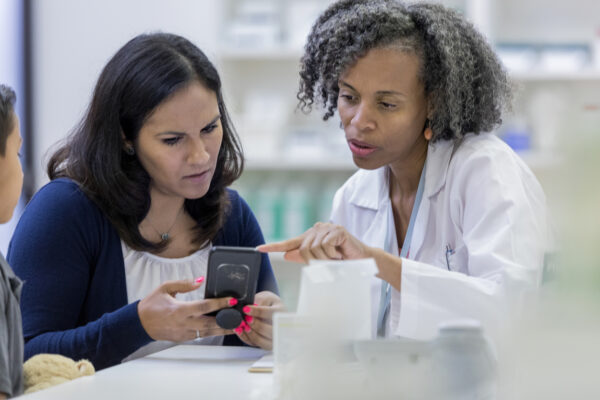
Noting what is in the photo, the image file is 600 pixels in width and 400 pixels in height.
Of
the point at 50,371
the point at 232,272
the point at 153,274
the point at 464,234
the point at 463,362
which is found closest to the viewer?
the point at 463,362

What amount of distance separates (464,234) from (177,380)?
681 mm

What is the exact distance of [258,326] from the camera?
146cm

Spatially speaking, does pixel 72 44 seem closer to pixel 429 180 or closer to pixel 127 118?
pixel 127 118

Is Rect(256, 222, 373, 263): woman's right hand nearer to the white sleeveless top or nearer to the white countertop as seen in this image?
the white countertop

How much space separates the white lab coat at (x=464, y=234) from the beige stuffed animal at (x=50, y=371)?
59 cm

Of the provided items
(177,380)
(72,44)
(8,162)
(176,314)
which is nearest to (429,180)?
(176,314)

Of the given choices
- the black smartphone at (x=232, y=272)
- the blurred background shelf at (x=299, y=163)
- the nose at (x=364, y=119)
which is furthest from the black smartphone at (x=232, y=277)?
the blurred background shelf at (x=299, y=163)

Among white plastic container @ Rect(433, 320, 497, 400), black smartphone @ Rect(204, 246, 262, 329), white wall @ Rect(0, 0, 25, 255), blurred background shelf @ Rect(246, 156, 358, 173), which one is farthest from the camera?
white wall @ Rect(0, 0, 25, 255)

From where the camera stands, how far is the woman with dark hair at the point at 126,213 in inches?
60.2

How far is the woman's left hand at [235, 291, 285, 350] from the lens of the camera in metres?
1.44

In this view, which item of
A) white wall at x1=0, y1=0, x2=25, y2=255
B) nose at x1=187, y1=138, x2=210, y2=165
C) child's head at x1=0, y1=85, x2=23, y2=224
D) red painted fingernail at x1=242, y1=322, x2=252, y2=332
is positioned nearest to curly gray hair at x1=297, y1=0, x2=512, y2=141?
nose at x1=187, y1=138, x2=210, y2=165

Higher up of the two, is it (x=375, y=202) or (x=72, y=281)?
(x=375, y=202)

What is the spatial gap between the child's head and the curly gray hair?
72 centimetres

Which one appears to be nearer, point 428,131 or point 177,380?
point 177,380
